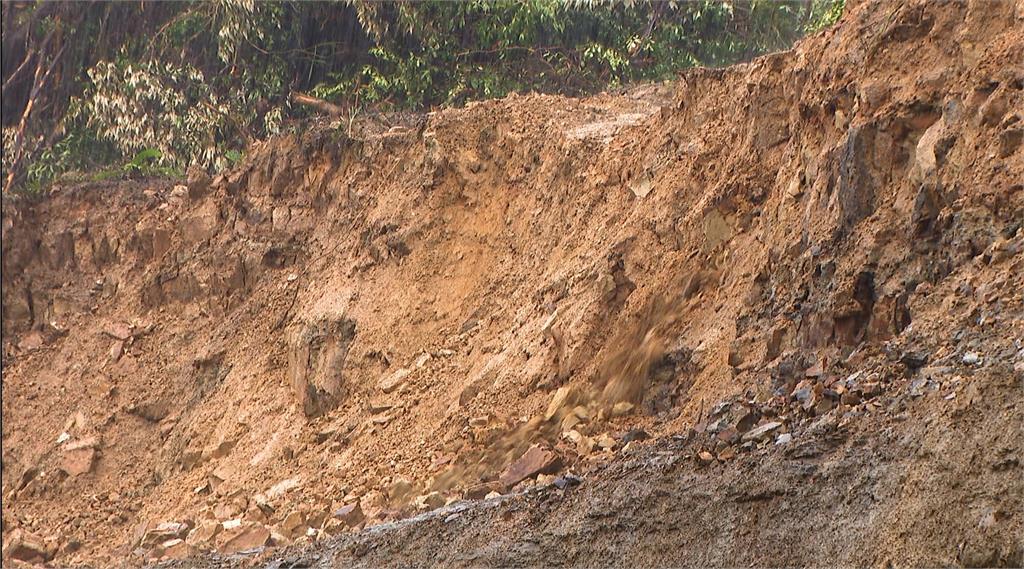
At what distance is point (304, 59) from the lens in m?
20.0

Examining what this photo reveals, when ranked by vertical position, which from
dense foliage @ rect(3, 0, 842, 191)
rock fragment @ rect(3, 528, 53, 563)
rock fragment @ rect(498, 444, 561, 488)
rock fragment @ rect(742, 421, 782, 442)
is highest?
dense foliage @ rect(3, 0, 842, 191)

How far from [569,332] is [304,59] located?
9779 mm

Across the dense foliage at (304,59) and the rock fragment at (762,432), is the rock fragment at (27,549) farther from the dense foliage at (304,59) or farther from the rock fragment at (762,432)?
the rock fragment at (762,432)

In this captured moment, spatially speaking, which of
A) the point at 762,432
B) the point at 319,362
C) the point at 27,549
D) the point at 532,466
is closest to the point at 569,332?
the point at 532,466

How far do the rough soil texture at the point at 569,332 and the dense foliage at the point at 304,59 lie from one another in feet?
3.28

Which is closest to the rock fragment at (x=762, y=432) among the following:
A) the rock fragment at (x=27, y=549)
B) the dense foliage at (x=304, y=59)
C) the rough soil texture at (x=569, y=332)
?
the rough soil texture at (x=569, y=332)

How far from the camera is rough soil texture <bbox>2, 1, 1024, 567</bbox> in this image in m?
7.43

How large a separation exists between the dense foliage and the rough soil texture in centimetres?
100

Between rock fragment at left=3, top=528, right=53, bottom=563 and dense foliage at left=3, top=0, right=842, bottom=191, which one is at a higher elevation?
dense foliage at left=3, top=0, right=842, bottom=191

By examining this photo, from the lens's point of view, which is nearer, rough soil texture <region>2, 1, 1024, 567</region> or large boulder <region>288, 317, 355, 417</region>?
rough soil texture <region>2, 1, 1024, 567</region>

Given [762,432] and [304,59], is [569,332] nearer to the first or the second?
[762,432]

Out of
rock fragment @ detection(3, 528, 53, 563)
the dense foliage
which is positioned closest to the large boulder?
rock fragment @ detection(3, 528, 53, 563)

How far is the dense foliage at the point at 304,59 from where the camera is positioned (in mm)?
18938

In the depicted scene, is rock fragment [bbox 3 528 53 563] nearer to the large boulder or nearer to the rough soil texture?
the rough soil texture
